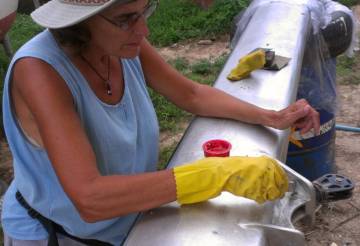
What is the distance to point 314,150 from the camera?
2.87 m

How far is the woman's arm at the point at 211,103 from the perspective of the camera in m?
1.82

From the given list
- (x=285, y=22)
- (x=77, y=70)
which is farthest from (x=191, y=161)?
(x=285, y=22)

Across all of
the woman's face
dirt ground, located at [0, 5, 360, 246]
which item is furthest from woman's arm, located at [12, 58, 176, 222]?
dirt ground, located at [0, 5, 360, 246]

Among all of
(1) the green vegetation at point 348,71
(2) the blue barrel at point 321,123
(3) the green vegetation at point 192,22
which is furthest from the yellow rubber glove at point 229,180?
(3) the green vegetation at point 192,22

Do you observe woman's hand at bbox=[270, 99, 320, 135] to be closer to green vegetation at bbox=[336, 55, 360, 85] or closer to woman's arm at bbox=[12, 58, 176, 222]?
woman's arm at bbox=[12, 58, 176, 222]

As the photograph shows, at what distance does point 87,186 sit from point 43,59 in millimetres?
374

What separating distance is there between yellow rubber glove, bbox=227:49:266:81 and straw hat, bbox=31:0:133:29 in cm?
67

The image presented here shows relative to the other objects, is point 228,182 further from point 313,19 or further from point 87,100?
point 313,19

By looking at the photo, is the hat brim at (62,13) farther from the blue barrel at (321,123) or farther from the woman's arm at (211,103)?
the blue barrel at (321,123)

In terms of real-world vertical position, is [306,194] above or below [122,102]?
below

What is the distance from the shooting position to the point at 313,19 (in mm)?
2611

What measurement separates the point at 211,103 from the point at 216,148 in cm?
38

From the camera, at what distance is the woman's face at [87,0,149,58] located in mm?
1487

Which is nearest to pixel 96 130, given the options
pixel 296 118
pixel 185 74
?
pixel 296 118
